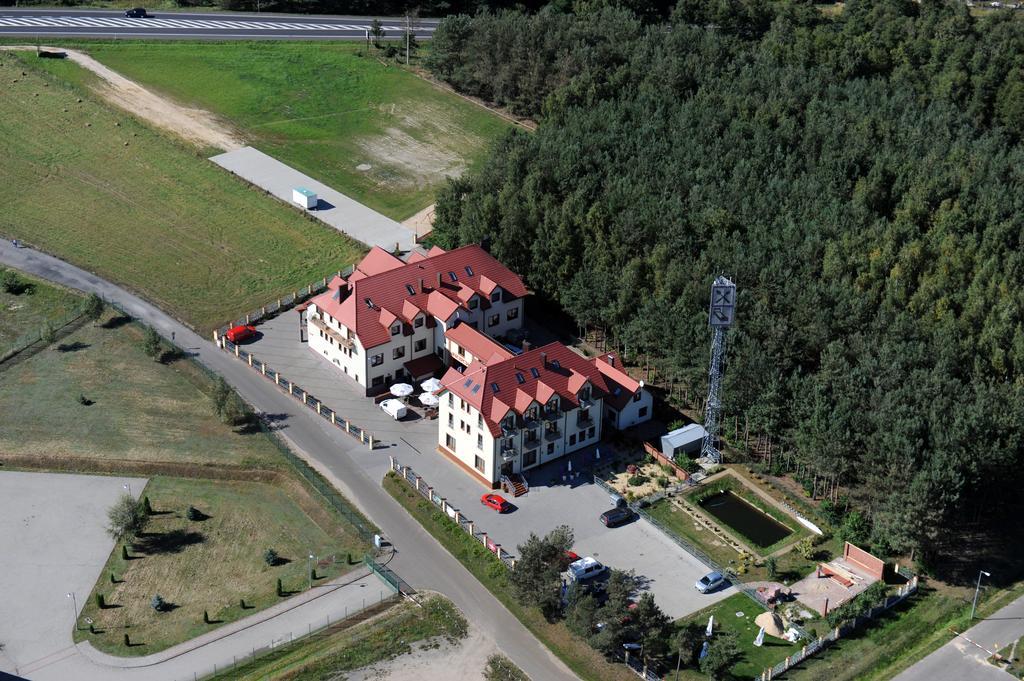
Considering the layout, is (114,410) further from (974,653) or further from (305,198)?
(974,653)

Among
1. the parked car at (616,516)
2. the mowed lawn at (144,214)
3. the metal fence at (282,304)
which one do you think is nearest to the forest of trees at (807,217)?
the parked car at (616,516)

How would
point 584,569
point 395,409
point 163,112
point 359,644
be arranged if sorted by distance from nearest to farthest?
point 359,644, point 584,569, point 395,409, point 163,112

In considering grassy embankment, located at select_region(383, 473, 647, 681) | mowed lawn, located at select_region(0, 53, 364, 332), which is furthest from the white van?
mowed lawn, located at select_region(0, 53, 364, 332)

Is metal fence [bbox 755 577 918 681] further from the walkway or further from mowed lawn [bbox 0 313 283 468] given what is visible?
mowed lawn [bbox 0 313 283 468]

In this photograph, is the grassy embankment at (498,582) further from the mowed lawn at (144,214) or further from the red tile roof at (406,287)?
the mowed lawn at (144,214)

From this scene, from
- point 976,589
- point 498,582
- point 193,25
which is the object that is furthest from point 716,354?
point 193,25

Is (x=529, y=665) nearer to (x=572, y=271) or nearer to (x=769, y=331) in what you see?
(x=769, y=331)
